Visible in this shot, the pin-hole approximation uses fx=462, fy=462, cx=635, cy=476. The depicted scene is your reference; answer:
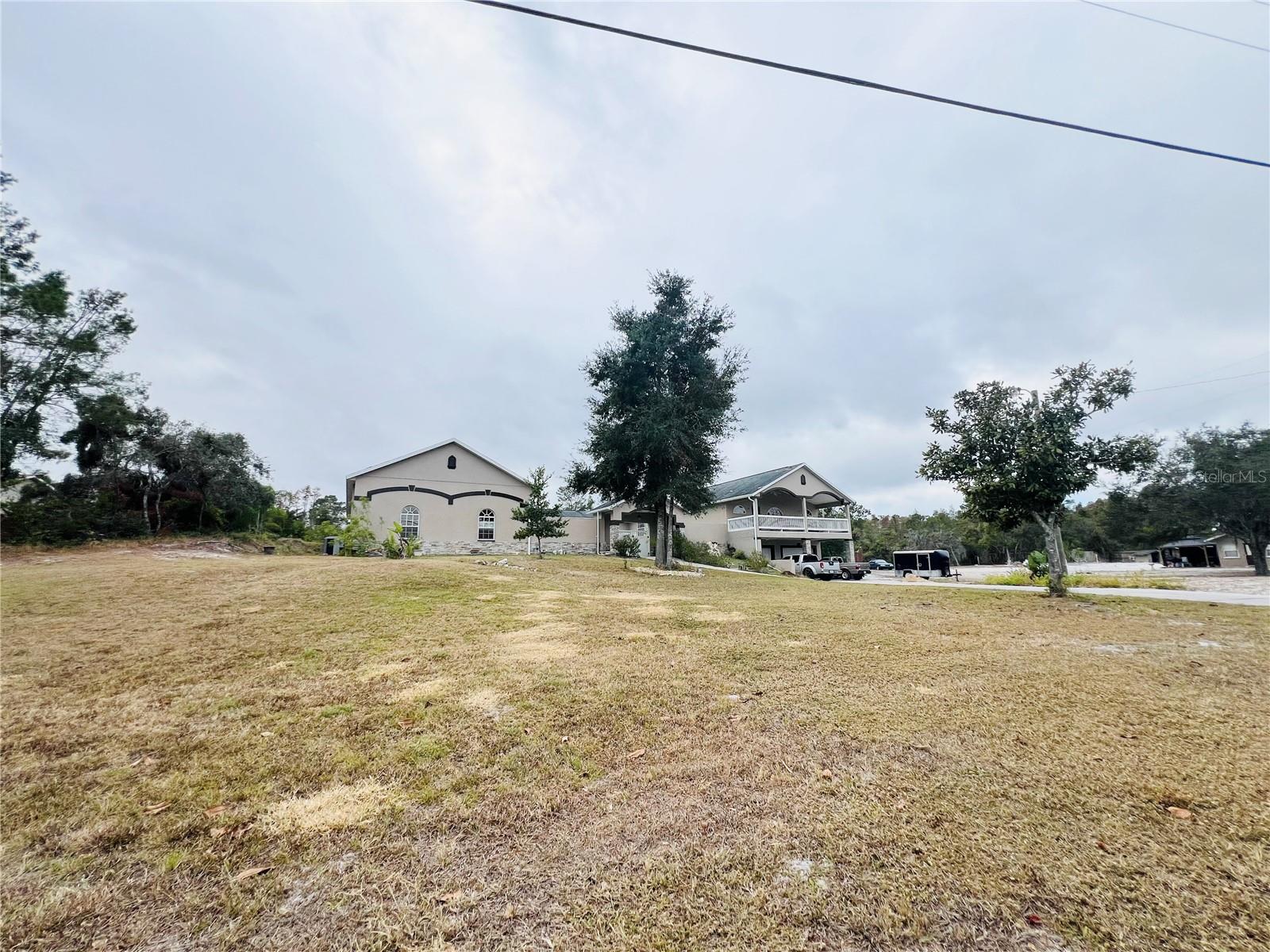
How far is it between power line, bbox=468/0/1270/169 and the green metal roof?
2372cm

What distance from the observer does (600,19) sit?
163 inches

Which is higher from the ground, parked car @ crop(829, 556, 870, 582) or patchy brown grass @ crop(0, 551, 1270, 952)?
patchy brown grass @ crop(0, 551, 1270, 952)

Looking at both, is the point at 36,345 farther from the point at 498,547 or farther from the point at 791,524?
the point at 791,524

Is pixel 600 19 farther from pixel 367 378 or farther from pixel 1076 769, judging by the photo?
pixel 367 378

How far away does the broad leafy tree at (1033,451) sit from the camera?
35.2ft

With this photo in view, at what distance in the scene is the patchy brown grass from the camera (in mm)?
1733

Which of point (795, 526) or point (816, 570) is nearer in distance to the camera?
point (816, 570)

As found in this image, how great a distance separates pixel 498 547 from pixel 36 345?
2090cm

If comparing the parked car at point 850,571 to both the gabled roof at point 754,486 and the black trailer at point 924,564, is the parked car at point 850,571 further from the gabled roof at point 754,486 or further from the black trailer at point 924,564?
the gabled roof at point 754,486

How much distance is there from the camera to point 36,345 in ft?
64.0

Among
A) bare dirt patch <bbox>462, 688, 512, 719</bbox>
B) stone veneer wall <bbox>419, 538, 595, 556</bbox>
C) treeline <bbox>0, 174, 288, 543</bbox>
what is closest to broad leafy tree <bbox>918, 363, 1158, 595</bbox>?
bare dirt patch <bbox>462, 688, 512, 719</bbox>

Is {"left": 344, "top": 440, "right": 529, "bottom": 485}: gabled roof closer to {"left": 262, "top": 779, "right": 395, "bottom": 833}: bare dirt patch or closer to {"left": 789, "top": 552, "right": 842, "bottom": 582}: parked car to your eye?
{"left": 789, "top": 552, "right": 842, "bottom": 582}: parked car

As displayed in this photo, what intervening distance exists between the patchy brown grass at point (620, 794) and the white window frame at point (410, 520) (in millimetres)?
16581

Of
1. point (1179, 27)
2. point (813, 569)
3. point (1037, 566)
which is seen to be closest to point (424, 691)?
point (1179, 27)
